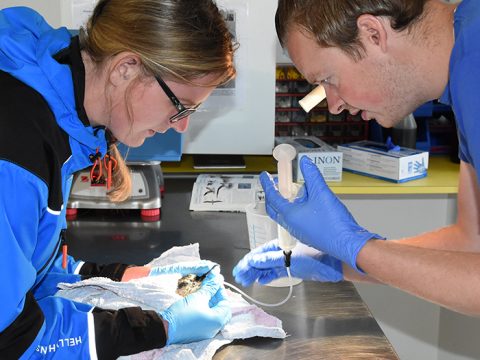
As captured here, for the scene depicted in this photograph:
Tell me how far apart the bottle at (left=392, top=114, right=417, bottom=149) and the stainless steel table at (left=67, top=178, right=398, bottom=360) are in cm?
86

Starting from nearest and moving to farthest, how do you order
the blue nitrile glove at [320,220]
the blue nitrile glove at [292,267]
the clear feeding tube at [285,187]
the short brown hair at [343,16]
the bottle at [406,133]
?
the short brown hair at [343,16] < the blue nitrile glove at [320,220] < the clear feeding tube at [285,187] < the blue nitrile glove at [292,267] < the bottle at [406,133]

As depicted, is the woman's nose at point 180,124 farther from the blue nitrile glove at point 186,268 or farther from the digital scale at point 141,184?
the digital scale at point 141,184

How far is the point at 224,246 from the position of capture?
6.07 feet

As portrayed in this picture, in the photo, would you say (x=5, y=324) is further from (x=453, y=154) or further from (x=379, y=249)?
(x=453, y=154)

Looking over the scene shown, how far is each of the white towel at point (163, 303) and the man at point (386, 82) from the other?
0.64ft

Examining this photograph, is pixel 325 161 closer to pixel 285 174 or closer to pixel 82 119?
pixel 285 174

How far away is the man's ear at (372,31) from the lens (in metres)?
1.23

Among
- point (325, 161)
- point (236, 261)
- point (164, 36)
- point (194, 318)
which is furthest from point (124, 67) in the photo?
point (325, 161)

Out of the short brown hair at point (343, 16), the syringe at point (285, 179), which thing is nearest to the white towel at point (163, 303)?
the syringe at point (285, 179)

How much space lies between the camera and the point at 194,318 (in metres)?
1.33

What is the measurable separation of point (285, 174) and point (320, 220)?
5.5 inches

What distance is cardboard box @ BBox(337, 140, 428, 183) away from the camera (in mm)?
2480

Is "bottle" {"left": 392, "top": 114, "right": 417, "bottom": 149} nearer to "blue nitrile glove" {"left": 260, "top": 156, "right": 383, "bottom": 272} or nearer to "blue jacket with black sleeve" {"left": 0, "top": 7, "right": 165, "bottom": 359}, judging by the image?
"blue nitrile glove" {"left": 260, "top": 156, "right": 383, "bottom": 272}

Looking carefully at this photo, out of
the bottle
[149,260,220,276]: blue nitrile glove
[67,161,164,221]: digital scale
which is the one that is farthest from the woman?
the bottle
